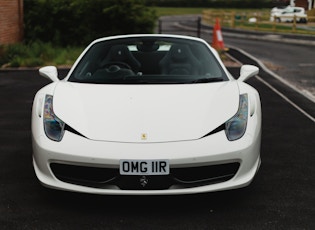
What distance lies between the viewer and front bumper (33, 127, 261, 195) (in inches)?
140

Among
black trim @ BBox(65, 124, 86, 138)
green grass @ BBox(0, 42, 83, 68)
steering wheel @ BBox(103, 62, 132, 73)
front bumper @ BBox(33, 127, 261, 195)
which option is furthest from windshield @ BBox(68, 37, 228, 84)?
green grass @ BBox(0, 42, 83, 68)

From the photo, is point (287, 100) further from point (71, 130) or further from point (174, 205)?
point (71, 130)

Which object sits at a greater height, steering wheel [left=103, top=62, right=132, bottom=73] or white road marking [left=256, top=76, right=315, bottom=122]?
steering wheel [left=103, top=62, right=132, bottom=73]

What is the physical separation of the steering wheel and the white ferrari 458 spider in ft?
1.50

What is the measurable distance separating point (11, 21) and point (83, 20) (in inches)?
85.7

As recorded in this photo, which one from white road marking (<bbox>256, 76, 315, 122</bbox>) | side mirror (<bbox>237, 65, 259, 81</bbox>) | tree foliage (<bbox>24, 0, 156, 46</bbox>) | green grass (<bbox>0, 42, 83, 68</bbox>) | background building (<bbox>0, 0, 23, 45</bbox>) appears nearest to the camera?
→ side mirror (<bbox>237, 65, 259, 81</bbox>)

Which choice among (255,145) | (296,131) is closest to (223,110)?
(255,145)

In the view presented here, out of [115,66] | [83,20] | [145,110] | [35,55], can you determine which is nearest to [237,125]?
[145,110]

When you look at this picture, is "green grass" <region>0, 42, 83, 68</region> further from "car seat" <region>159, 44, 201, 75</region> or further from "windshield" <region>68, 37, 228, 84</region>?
"car seat" <region>159, 44, 201, 75</region>

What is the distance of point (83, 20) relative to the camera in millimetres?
16062

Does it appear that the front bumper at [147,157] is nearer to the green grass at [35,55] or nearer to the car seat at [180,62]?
the car seat at [180,62]

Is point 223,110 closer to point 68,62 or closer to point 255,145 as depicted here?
point 255,145

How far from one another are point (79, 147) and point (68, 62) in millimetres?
10444

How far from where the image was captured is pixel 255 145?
12.9 ft
